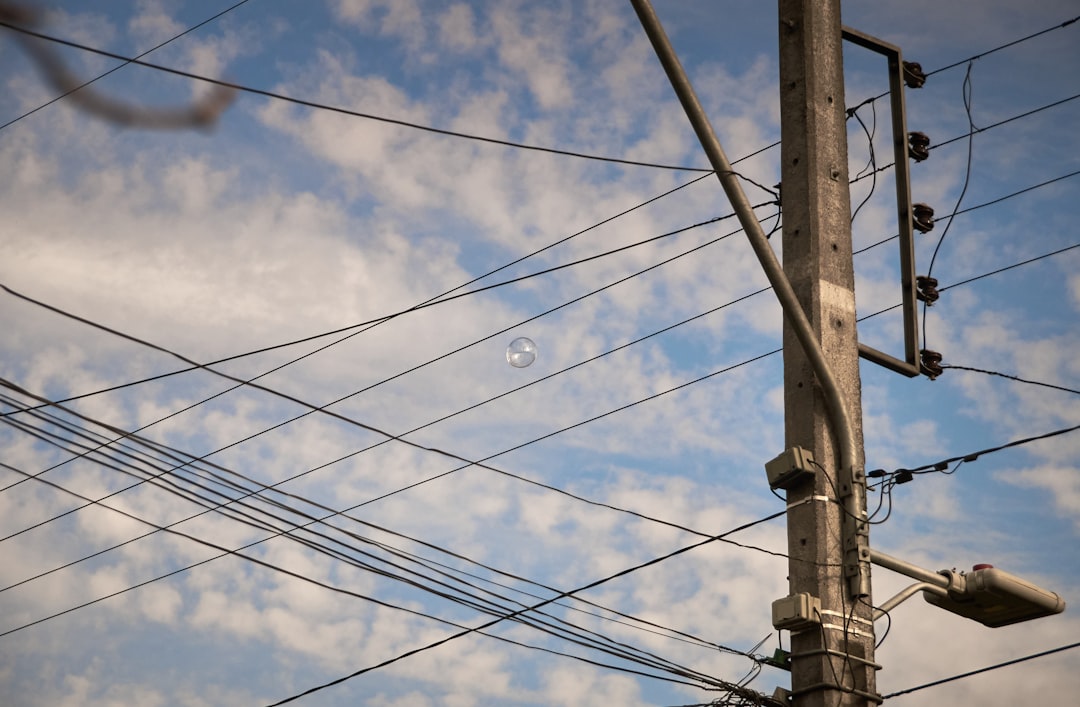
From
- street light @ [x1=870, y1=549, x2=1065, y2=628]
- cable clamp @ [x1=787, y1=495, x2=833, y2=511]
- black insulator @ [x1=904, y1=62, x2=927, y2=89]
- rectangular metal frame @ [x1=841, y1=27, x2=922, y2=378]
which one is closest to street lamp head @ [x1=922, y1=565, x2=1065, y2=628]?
street light @ [x1=870, y1=549, x2=1065, y2=628]

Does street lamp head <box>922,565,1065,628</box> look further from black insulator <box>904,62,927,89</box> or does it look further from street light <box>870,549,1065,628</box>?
black insulator <box>904,62,927,89</box>

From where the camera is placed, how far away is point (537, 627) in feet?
35.7

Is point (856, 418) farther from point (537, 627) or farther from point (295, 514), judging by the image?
point (295, 514)

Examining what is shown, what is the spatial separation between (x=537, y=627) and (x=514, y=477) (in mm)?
1595

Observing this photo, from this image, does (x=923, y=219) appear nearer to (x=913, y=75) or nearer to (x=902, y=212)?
(x=902, y=212)

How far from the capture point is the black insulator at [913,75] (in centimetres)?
1012

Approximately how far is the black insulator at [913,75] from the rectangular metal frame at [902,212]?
10cm

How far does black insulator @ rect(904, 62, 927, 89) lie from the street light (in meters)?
4.23

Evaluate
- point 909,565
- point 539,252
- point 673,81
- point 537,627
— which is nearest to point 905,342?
point 909,565

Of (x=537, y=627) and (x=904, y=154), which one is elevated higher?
(x=904, y=154)

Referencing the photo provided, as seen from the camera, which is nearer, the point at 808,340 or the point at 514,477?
the point at 808,340

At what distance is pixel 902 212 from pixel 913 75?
1337 millimetres

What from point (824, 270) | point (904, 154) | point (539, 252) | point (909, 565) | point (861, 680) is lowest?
point (861, 680)

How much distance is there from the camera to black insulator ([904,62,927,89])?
33.2 ft
